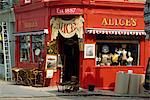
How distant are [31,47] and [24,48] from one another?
1.17m

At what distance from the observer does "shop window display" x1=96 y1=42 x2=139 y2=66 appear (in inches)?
1012

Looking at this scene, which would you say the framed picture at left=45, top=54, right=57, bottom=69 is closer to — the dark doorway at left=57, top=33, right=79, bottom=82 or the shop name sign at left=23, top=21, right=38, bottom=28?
the dark doorway at left=57, top=33, right=79, bottom=82

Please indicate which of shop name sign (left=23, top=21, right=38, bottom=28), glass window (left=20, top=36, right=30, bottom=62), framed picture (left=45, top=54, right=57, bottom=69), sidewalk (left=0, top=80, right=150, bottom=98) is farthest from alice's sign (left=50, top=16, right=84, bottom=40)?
glass window (left=20, top=36, right=30, bottom=62)

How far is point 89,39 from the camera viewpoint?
82.4ft

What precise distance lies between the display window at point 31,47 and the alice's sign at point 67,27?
1303mm

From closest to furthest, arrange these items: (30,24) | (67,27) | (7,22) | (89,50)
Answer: (89,50), (67,27), (30,24), (7,22)

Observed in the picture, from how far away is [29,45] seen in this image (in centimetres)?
2839

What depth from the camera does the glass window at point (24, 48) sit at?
93.7 feet

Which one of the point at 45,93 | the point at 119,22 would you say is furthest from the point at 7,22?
the point at 45,93

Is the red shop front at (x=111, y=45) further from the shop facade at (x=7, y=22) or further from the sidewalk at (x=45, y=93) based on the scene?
the shop facade at (x=7, y=22)

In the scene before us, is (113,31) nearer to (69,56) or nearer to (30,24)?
(69,56)

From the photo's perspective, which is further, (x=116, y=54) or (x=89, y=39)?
(x=116, y=54)

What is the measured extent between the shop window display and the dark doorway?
1.47 meters

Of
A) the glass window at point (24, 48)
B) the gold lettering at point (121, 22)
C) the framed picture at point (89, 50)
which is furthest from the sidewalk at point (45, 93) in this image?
the glass window at point (24, 48)
